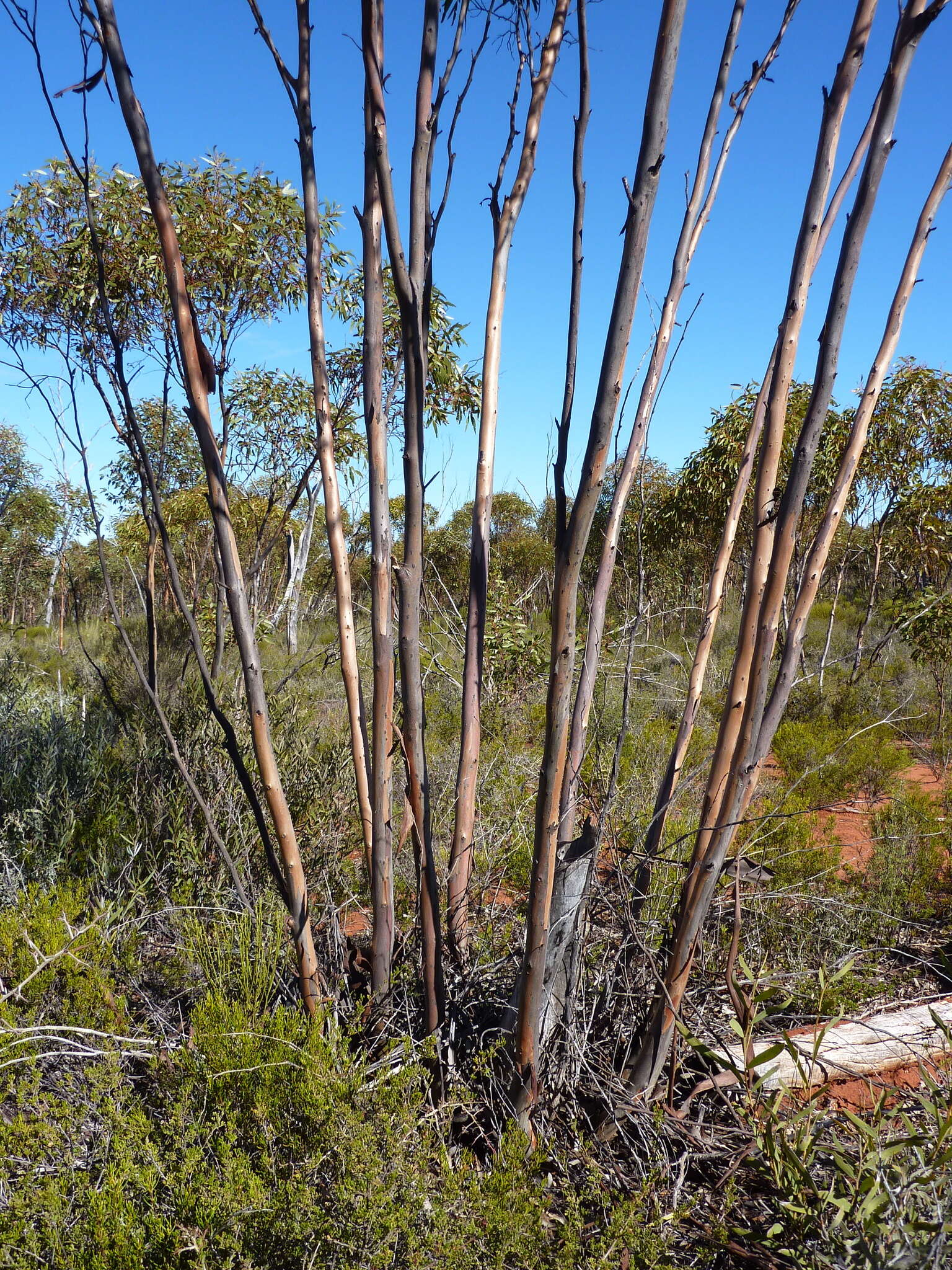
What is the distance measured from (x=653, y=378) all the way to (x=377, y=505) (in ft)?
2.48

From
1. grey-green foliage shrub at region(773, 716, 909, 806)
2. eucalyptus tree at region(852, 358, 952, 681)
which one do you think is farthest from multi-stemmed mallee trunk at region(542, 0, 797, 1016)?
eucalyptus tree at region(852, 358, 952, 681)

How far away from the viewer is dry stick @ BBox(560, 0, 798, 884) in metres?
1.50

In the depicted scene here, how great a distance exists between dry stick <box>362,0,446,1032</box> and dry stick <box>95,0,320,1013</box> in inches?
10.4

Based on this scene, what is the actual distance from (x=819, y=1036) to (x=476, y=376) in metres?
5.42

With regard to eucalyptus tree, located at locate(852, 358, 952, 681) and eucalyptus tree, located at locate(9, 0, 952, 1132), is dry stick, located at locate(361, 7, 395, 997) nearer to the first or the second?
eucalyptus tree, located at locate(9, 0, 952, 1132)

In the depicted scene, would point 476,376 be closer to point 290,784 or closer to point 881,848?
point 290,784

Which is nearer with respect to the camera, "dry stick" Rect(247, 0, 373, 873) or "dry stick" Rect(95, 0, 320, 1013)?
"dry stick" Rect(95, 0, 320, 1013)

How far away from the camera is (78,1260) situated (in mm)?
1188

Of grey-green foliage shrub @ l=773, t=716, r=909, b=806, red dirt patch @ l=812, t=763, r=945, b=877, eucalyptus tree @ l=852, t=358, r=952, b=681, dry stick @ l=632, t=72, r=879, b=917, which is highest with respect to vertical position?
eucalyptus tree @ l=852, t=358, r=952, b=681

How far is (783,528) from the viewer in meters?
1.39

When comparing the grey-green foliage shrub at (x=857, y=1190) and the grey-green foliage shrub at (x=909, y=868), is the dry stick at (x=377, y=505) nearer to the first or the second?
the grey-green foliage shrub at (x=857, y=1190)

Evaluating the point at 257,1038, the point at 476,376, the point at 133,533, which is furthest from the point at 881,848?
the point at 133,533

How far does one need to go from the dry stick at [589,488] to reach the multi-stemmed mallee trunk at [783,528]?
0.32 m

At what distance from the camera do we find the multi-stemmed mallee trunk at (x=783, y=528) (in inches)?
51.9
